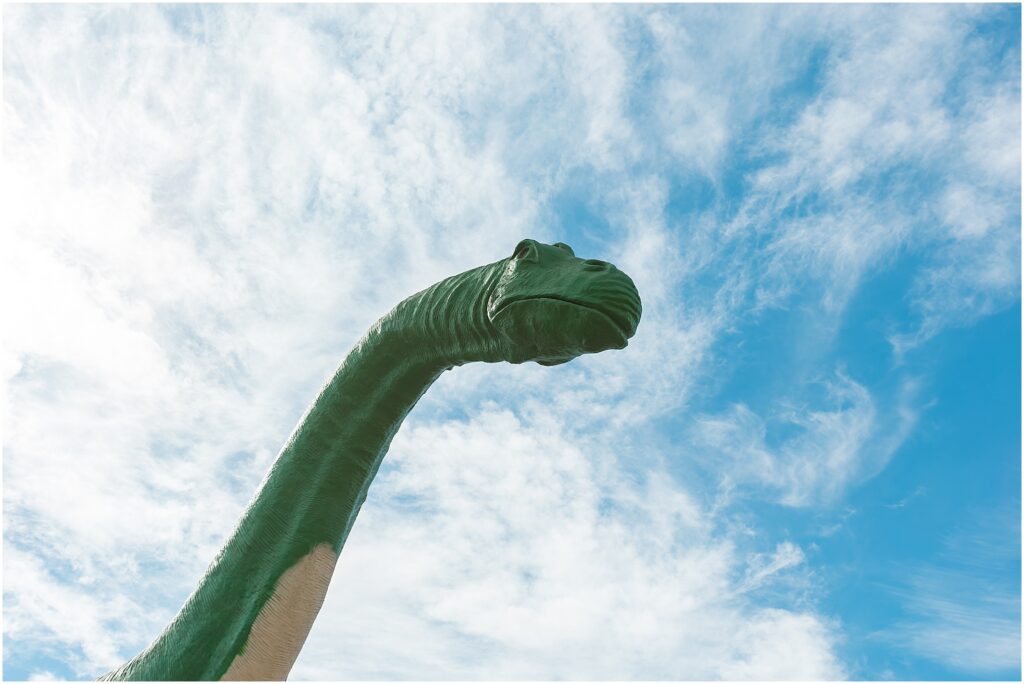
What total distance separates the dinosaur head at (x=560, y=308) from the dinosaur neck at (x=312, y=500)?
0.13 metres

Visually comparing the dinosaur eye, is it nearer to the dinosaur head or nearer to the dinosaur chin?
the dinosaur head

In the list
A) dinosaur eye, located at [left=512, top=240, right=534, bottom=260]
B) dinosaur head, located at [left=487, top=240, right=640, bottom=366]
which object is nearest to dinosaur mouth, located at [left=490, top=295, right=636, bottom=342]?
dinosaur head, located at [left=487, top=240, right=640, bottom=366]

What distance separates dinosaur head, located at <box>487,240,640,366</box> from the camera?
3221mm

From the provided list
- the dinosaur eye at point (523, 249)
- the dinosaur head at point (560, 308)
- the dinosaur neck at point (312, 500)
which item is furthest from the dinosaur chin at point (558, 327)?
the dinosaur eye at point (523, 249)

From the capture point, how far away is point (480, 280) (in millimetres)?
3697

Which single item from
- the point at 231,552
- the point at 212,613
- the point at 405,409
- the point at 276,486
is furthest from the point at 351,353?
the point at 212,613

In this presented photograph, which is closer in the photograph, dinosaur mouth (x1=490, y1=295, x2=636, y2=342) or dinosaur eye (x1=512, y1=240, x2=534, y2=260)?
dinosaur mouth (x1=490, y1=295, x2=636, y2=342)

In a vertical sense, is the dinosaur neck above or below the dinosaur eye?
below

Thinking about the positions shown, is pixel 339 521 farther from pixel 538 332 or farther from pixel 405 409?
pixel 538 332

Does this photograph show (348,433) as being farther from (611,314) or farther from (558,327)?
(611,314)

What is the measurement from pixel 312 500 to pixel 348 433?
36 cm

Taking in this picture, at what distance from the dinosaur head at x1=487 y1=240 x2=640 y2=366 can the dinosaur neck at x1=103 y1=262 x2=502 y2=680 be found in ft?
0.44

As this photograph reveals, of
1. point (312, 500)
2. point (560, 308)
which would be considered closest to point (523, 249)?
point (560, 308)

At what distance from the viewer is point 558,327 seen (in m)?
3.27
